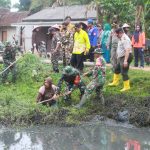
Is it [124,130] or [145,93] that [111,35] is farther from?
[124,130]

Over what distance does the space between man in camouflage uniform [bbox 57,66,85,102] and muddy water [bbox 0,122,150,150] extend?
1.40 m

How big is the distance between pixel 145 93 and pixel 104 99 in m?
1.31

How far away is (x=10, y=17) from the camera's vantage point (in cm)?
4225

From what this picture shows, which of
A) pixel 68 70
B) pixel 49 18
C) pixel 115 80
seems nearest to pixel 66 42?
pixel 115 80

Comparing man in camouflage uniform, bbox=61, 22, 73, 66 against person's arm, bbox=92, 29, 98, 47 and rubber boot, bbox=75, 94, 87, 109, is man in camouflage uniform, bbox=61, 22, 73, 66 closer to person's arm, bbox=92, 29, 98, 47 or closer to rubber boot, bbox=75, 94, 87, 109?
person's arm, bbox=92, 29, 98, 47

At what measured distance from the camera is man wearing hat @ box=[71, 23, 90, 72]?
49.2 feet

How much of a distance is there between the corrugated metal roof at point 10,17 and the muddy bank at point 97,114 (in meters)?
29.2

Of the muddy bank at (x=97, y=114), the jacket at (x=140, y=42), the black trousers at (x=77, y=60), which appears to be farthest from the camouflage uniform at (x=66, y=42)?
the muddy bank at (x=97, y=114)

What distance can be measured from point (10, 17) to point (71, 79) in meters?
30.2

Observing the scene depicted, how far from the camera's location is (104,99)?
13.5 metres

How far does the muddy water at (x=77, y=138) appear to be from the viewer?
10.2 metres

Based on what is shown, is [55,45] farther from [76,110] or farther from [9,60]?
[76,110]

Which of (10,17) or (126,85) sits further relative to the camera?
(10,17)

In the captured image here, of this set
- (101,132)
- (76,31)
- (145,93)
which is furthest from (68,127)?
(76,31)
